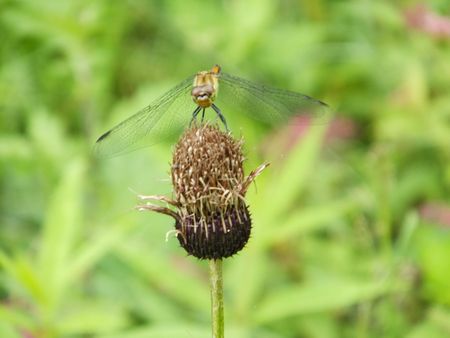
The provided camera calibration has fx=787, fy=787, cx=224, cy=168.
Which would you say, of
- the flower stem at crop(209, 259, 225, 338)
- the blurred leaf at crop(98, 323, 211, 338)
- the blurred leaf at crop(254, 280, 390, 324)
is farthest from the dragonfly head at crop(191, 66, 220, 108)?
the blurred leaf at crop(254, 280, 390, 324)

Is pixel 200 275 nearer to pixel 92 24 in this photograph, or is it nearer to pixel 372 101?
pixel 92 24

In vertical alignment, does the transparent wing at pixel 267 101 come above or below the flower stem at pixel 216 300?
above

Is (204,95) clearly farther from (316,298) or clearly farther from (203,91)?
(316,298)

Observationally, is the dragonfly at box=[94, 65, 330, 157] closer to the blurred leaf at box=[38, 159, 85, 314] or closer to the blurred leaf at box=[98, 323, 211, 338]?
the blurred leaf at box=[38, 159, 85, 314]

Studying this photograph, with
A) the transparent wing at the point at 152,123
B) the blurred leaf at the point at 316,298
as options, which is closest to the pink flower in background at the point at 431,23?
the blurred leaf at the point at 316,298

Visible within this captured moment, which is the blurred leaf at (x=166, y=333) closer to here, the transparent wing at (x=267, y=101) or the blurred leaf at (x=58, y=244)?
the blurred leaf at (x=58, y=244)

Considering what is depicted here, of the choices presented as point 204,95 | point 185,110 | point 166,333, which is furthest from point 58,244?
point 204,95

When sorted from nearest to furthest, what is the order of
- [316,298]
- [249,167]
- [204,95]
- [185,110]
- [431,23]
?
[204,95] < [185,110] < [316,298] < [249,167] < [431,23]
